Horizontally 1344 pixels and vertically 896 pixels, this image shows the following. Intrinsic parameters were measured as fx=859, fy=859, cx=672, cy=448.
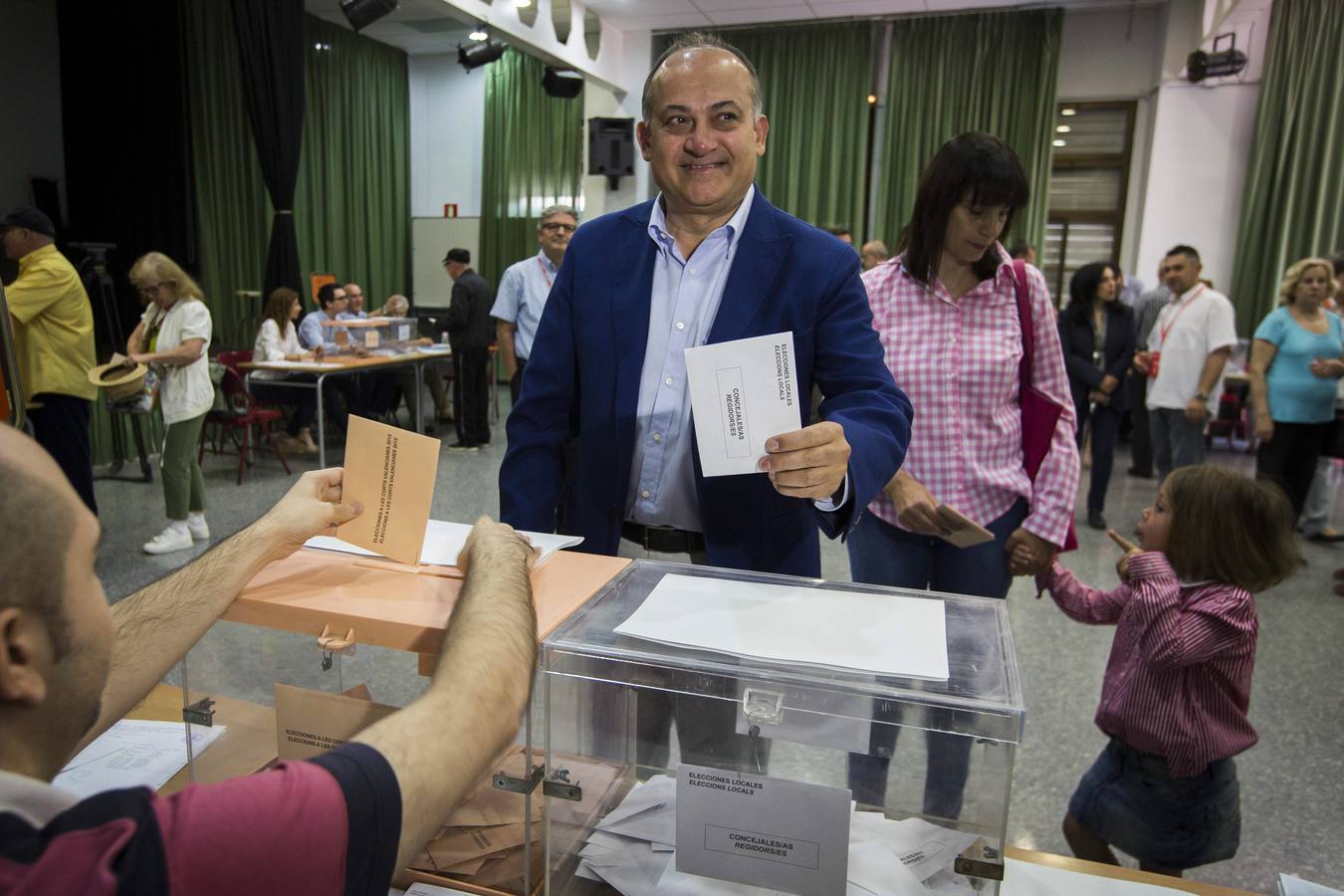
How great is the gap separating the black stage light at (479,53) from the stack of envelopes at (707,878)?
7281 millimetres

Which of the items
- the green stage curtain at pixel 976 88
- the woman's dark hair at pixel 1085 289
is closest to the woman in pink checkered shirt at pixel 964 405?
the woman's dark hair at pixel 1085 289

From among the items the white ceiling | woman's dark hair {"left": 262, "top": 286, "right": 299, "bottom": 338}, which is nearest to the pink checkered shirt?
woman's dark hair {"left": 262, "top": 286, "right": 299, "bottom": 338}

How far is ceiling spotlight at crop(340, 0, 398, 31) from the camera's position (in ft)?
18.9

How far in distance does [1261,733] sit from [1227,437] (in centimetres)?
545

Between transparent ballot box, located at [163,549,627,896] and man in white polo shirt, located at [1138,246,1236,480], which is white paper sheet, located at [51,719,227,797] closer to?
transparent ballot box, located at [163,549,627,896]

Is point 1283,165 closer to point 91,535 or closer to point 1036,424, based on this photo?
point 1036,424

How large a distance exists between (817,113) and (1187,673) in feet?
26.1


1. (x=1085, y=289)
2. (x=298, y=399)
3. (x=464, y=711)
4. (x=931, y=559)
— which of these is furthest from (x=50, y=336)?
(x=1085, y=289)

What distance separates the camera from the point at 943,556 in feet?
5.44

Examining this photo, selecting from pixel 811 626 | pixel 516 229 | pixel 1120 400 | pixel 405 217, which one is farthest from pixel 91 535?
pixel 405 217

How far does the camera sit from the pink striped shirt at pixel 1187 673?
1.44 m

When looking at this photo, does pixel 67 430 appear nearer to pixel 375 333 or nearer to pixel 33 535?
pixel 375 333

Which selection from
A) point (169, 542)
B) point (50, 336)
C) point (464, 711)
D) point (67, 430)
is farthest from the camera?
point (169, 542)

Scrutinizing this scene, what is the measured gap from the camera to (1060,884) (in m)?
0.92
